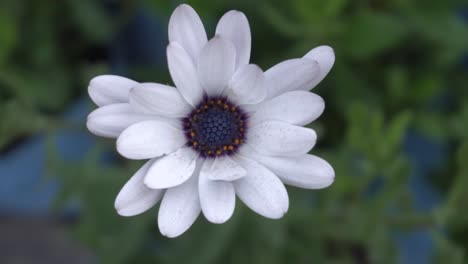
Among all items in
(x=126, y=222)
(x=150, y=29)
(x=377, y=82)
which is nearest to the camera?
(x=126, y=222)

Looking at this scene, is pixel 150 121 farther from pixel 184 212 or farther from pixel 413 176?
pixel 413 176

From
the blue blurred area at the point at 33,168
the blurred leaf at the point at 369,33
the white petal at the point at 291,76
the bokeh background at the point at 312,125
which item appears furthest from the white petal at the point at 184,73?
the blue blurred area at the point at 33,168

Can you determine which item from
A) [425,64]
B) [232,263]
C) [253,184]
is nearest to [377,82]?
[425,64]

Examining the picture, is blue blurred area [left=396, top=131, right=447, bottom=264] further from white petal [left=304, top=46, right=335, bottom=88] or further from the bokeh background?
white petal [left=304, top=46, right=335, bottom=88]

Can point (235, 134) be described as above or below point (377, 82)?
above

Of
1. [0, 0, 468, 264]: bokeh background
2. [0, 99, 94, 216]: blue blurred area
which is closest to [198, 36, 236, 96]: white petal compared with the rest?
[0, 0, 468, 264]: bokeh background

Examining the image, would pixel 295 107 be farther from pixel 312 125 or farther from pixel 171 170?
pixel 312 125

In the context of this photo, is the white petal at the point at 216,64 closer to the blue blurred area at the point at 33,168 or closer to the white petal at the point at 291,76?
the white petal at the point at 291,76
